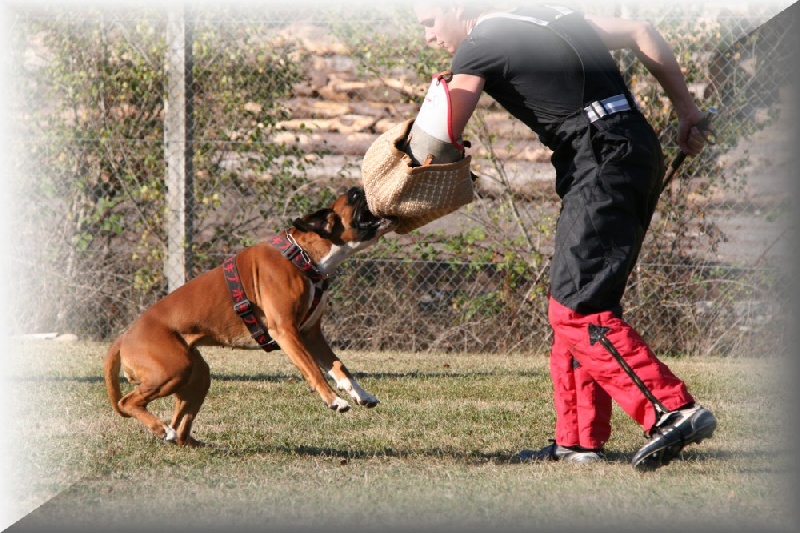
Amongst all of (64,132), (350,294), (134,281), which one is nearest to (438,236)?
(350,294)

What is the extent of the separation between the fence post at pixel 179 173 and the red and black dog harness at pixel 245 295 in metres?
1.83

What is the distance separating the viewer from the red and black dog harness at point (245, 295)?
16.2 ft

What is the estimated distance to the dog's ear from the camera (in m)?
5.18

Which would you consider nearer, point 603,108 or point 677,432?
point 677,432

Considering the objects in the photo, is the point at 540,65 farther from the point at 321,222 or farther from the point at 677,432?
the point at 321,222

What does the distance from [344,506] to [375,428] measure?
1735 mm

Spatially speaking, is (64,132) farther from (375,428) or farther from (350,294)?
(350,294)

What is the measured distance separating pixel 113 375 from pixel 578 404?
1.98 m

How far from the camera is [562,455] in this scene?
437cm

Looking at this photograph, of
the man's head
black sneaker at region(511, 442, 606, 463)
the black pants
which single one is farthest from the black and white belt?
black sneaker at region(511, 442, 606, 463)

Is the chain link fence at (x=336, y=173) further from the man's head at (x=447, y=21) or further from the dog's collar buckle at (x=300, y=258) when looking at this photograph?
the dog's collar buckle at (x=300, y=258)

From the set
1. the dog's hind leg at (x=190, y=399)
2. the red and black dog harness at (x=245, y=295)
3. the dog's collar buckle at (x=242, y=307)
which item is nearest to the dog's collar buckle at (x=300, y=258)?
the red and black dog harness at (x=245, y=295)

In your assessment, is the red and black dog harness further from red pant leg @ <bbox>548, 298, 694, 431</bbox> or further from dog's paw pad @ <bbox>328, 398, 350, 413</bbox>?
red pant leg @ <bbox>548, 298, 694, 431</bbox>

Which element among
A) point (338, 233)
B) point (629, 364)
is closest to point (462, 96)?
point (629, 364)
